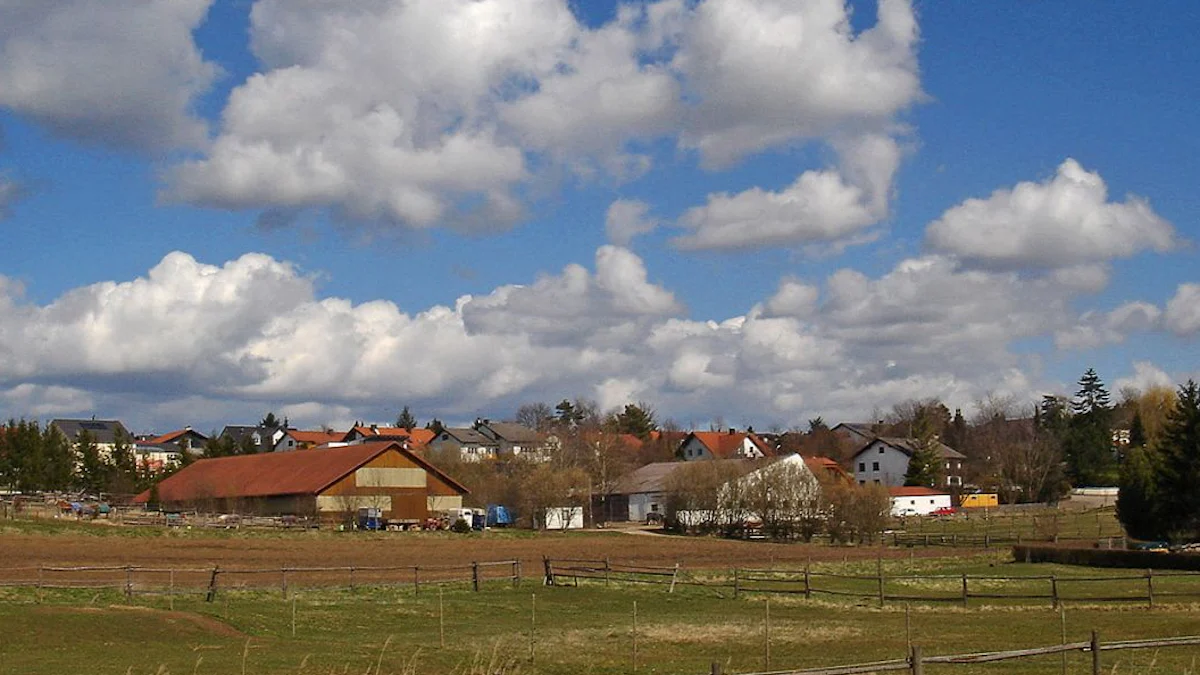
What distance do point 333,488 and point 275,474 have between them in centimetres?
1089

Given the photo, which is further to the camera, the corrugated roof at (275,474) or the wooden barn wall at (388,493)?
the corrugated roof at (275,474)

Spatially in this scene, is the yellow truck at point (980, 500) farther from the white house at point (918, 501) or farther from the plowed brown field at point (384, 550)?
the plowed brown field at point (384, 550)

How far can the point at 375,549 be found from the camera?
241 feet

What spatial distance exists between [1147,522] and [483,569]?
152 feet

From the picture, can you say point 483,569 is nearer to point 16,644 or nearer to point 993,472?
point 16,644

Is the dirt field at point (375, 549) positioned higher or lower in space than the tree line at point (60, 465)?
lower

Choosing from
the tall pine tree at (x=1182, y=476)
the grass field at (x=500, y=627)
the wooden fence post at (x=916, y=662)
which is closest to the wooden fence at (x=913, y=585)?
the grass field at (x=500, y=627)

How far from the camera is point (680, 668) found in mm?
28250

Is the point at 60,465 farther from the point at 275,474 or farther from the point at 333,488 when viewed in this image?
the point at 333,488

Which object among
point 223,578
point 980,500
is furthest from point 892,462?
point 223,578

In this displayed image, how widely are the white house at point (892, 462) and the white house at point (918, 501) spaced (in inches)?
613

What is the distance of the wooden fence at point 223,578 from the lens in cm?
4403

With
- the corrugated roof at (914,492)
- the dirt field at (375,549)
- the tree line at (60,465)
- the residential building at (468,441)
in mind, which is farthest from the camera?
the residential building at (468,441)

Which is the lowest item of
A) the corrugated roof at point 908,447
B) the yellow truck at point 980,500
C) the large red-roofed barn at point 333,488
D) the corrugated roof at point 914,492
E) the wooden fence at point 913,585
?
the wooden fence at point 913,585
